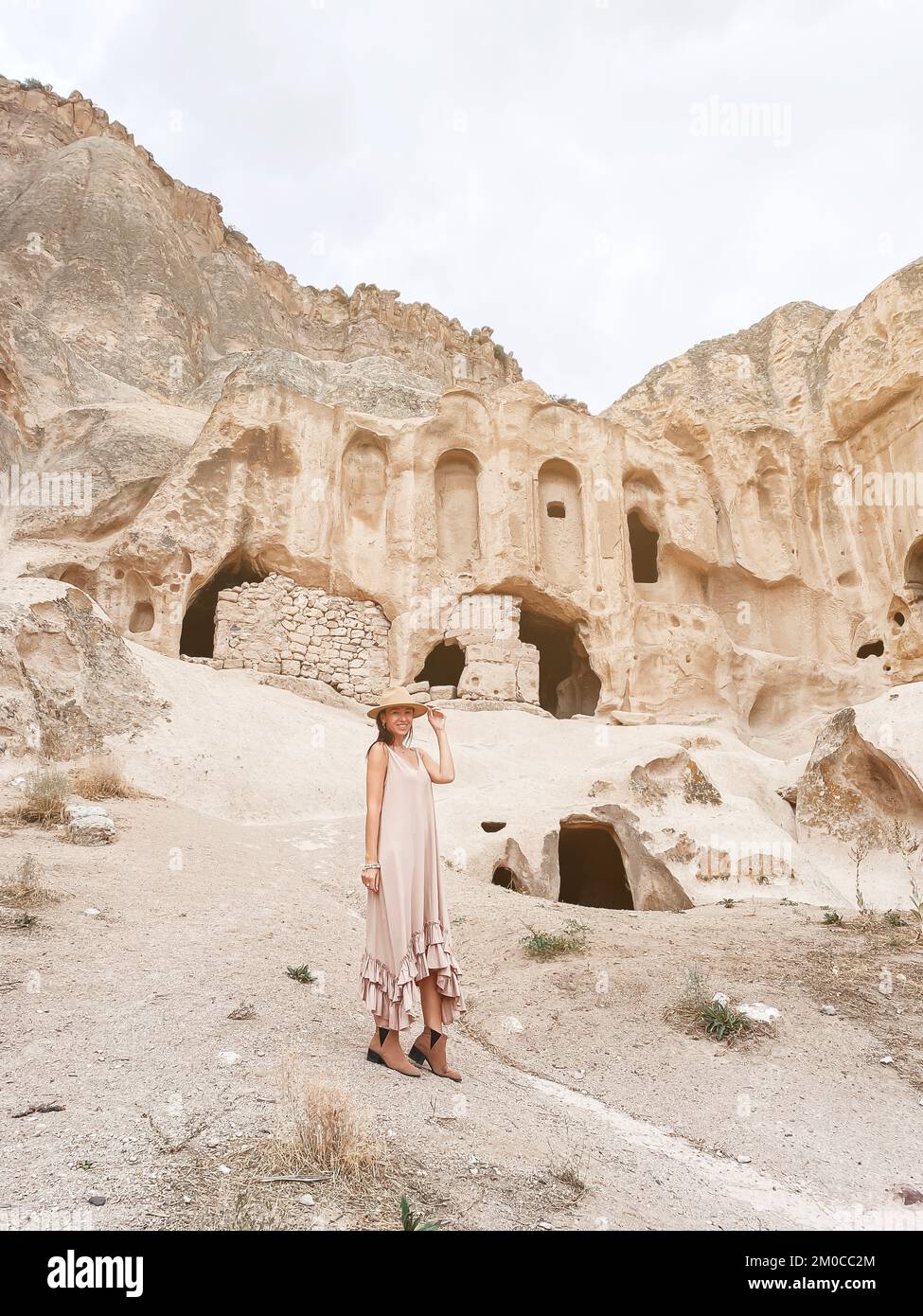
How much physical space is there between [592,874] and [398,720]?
10.2 metres

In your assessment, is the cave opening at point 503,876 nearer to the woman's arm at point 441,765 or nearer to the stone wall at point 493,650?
the woman's arm at point 441,765

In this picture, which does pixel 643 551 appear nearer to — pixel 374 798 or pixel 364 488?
pixel 364 488

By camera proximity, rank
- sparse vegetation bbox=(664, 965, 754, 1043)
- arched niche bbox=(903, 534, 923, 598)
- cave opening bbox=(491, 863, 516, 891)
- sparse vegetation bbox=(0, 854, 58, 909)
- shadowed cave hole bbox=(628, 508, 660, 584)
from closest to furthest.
A: sparse vegetation bbox=(664, 965, 754, 1043) < sparse vegetation bbox=(0, 854, 58, 909) < cave opening bbox=(491, 863, 516, 891) < arched niche bbox=(903, 534, 923, 598) < shadowed cave hole bbox=(628, 508, 660, 584)

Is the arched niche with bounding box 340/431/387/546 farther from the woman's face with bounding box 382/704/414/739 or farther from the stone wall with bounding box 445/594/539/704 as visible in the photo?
the woman's face with bounding box 382/704/414/739

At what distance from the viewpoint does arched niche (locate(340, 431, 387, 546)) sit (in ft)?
63.9

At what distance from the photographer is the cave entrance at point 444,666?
2097 centimetres

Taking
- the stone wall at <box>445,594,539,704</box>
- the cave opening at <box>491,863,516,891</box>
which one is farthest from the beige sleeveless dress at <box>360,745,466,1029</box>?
the stone wall at <box>445,594,539,704</box>

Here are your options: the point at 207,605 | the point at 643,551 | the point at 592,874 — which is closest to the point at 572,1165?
the point at 592,874

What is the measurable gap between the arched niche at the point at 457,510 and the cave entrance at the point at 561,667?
2.08 meters

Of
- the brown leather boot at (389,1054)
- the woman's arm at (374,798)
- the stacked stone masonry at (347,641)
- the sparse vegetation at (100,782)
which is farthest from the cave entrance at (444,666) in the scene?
the brown leather boot at (389,1054)

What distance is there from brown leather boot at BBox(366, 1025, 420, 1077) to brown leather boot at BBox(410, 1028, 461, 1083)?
0.10 metres

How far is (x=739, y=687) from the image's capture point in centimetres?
2041

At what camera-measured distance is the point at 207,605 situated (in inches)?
781
